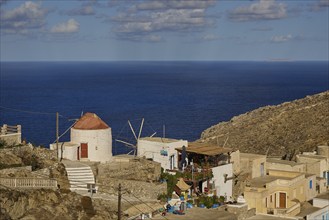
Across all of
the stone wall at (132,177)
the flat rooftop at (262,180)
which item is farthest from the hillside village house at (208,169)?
the stone wall at (132,177)

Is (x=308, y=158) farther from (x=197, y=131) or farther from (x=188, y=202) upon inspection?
(x=197, y=131)

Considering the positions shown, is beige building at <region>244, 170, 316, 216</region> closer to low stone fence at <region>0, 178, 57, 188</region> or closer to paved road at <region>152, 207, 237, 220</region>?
paved road at <region>152, 207, 237, 220</region>

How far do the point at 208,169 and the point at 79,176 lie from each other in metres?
9.73

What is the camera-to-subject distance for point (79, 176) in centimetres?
3762

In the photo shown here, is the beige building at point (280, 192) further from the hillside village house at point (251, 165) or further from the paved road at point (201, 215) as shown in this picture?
the paved road at point (201, 215)

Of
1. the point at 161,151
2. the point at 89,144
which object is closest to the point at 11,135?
the point at 89,144

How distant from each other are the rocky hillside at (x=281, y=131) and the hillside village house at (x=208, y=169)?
67.3ft

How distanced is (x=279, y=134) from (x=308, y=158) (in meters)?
27.7

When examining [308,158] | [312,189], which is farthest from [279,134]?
[312,189]

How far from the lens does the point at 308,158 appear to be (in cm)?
4975

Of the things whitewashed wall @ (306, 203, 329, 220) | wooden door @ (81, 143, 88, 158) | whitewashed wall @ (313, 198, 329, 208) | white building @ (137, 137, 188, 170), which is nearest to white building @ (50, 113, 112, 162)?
wooden door @ (81, 143, 88, 158)

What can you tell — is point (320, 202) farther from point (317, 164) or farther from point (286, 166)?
point (317, 164)

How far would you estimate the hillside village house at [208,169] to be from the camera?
41656mm

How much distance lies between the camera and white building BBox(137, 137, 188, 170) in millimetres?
44250
